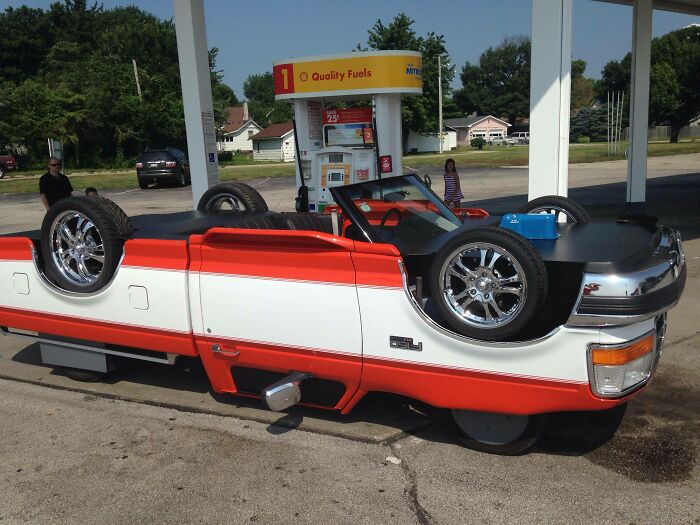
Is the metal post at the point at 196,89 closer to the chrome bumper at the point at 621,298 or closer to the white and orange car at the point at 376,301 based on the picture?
the white and orange car at the point at 376,301

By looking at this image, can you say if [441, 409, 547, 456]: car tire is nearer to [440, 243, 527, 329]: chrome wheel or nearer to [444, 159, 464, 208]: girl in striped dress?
[440, 243, 527, 329]: chrome wheel

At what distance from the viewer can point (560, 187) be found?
764 centimetres

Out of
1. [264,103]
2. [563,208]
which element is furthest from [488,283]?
[264,103]

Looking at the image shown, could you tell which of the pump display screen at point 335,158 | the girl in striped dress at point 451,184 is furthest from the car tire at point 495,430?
the girl in striped dress at point 451,184

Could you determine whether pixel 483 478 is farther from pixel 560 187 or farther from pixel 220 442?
pixel 560 187

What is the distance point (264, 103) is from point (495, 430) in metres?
122

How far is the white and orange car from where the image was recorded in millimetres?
3486

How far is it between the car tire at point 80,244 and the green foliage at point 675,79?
7001 cm

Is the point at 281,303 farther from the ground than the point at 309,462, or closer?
farther from the ground

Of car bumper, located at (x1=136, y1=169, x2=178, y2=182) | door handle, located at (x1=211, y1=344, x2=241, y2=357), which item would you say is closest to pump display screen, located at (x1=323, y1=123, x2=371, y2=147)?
door handle, located at (x1=211, y1=344, x2=241, y2=357)

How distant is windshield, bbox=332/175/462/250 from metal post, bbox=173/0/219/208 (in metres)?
5.87

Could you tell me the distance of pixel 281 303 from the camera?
4.20 meters

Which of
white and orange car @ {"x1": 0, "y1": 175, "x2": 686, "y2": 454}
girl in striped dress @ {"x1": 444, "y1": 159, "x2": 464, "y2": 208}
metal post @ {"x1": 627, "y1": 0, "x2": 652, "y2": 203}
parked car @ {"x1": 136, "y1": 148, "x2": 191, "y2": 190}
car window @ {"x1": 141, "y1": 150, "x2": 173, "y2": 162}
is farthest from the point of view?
car window @ {"x1": 141, "y1": 150, "x2": 173, "y2": 162}

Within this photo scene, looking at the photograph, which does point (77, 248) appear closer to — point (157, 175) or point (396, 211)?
point (396, 211)
